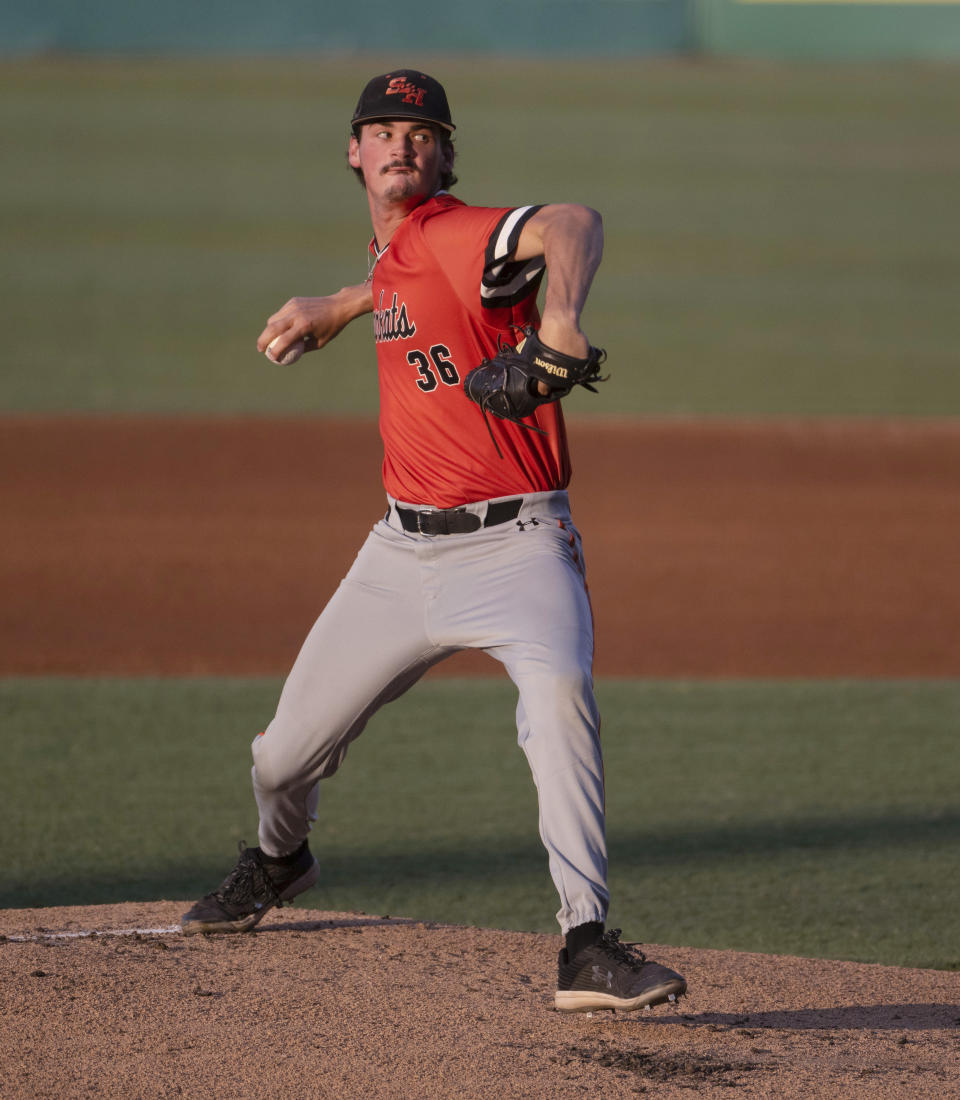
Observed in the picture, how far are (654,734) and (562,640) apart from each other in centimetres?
333

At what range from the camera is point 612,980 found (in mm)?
3449

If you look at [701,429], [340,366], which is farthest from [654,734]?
[340,366]

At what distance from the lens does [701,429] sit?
14.8m

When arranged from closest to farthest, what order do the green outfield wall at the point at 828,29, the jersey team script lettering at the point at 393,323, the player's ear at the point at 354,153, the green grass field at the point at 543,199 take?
the jersey team script lettering at the point at 393,323 < the player's ear at the point at 354,153 < the green grass field at the point at 543,199 < the green outfield wall at the point at 828,29

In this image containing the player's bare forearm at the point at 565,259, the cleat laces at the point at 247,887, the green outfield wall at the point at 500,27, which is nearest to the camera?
the player's bare forearm at the point at 565,259

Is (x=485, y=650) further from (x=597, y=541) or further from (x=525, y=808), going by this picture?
(x=597, y=541)

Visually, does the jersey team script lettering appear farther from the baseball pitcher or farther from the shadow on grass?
the shadow on grass

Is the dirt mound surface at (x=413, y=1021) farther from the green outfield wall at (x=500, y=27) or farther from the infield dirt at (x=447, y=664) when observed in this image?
the green outfield wall at (x=500, y=27)

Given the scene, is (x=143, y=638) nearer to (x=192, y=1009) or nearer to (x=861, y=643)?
(x=861, y=643)

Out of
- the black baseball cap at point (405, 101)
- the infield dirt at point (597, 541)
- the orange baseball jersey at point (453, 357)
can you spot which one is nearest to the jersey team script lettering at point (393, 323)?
the orange baseball jersey at point (453, 357)

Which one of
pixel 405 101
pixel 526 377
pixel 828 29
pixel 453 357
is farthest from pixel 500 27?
pixel 526 377

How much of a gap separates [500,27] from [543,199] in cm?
978

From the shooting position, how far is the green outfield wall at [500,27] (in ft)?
107

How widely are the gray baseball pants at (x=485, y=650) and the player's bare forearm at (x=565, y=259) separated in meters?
0.60
